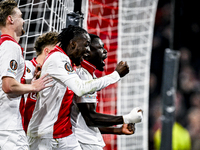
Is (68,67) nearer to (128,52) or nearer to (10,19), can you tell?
(10,19)

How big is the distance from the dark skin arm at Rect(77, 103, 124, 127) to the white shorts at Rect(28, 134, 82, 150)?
0.57ft

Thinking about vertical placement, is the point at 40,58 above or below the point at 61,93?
above

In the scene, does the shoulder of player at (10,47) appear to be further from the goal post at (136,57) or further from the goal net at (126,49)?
the goal post at (136,57)

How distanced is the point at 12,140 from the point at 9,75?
0.41 metres

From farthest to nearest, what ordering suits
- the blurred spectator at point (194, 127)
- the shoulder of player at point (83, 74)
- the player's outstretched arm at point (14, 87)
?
the blurred spectator at point (194, 127) < the shoulder of player at point (83, 74) < the player's outstretched arm at point (14, 87)

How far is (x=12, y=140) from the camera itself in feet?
6.53

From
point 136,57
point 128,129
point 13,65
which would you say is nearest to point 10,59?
point 13,65

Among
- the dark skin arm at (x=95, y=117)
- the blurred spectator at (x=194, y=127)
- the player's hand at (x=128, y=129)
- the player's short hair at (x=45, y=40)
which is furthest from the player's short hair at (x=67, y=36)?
the blurred spectator at (x=194, y=127)

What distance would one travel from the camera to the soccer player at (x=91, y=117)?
237 centimetres

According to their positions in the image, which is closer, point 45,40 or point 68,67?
point 68,67

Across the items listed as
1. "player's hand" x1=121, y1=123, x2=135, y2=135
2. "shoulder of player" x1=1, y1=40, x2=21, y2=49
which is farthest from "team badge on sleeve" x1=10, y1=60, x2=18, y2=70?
"player's hand" x1=121, y1=123, x2=135, y2=135

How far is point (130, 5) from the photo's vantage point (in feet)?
14.6

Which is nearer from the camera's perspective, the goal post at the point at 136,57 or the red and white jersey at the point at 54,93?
the red and white jersey at the point at 54,93

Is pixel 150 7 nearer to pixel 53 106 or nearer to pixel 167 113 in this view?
pixel 167 113
